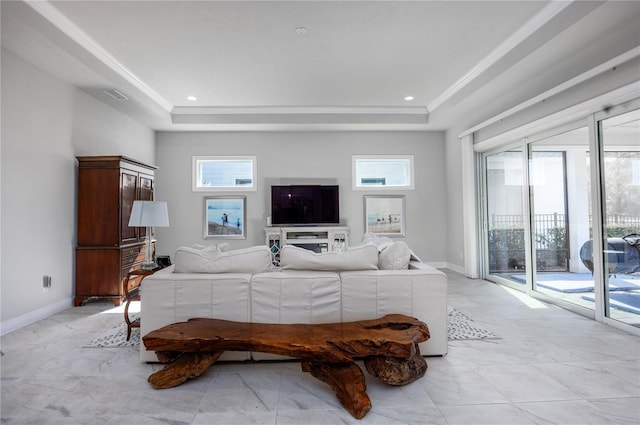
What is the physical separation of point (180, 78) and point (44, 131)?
1640 mm

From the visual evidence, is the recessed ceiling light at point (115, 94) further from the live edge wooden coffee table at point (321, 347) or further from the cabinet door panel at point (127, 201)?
the live edge wooden coffee table at point (321, 347)

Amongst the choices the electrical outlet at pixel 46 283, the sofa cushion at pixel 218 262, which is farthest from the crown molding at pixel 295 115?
the sofa cushion at pixel 218 262

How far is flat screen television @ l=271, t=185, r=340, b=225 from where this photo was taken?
19.1 ft

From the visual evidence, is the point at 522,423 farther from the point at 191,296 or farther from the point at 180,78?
the point at 180,78

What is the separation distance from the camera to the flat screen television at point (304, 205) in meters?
5.83

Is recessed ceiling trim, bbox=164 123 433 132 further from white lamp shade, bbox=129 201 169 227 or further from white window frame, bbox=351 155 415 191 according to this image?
white lamp shade, bbox=129 201 169 227

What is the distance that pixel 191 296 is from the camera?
2.24 m

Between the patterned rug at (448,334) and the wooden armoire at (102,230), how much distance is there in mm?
970

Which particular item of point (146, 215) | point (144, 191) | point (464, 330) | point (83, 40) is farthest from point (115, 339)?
point (464, 330)

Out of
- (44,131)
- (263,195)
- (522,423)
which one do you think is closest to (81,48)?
(44,131)

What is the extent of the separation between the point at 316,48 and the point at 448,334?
3.16 meters

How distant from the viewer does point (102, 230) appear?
3896 mm

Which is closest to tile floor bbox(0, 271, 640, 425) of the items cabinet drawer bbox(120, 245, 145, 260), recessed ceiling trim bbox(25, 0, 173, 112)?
cabinet drawer bbox(120, 245, 145, 260)

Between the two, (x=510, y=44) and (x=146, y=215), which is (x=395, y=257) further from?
(x=510, y=44)
